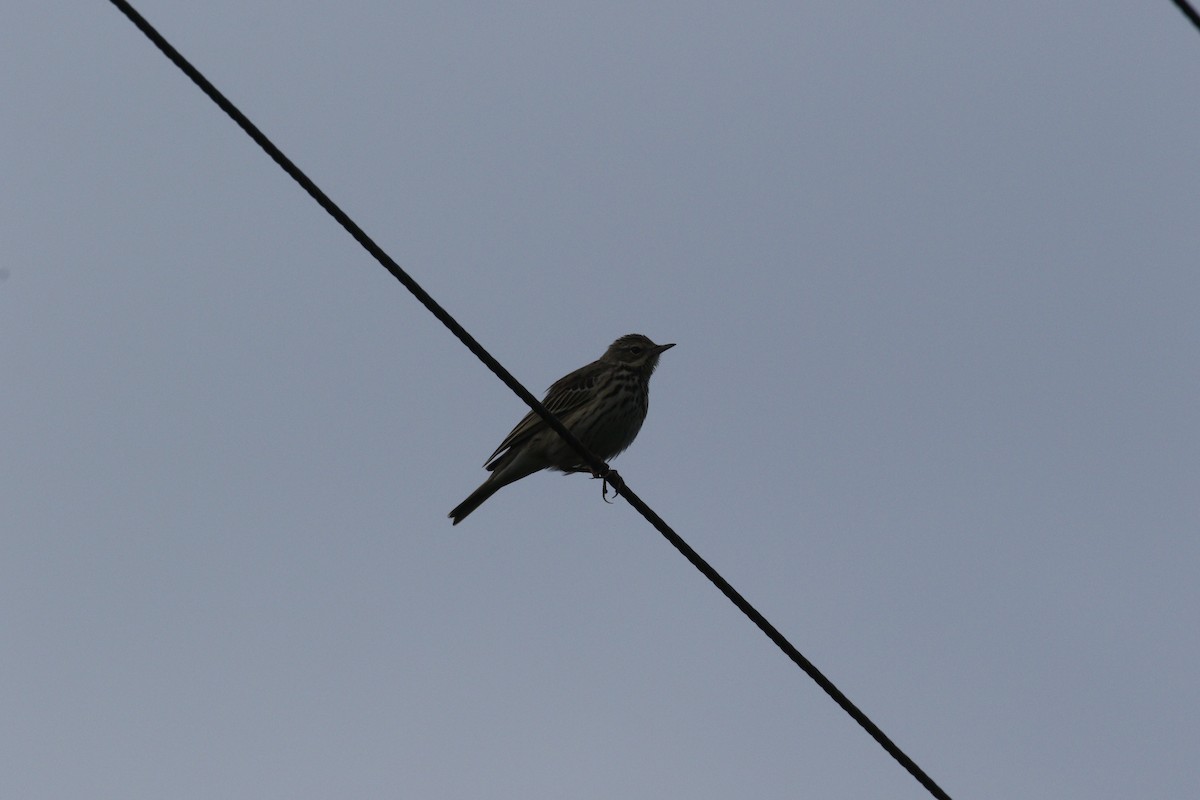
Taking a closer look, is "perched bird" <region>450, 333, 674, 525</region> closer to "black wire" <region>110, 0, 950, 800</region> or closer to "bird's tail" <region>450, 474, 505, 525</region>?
"bird's tail" <region>450, 474, 505, 525</region>

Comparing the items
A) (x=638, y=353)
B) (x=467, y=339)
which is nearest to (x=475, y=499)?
(x=638, y=353)

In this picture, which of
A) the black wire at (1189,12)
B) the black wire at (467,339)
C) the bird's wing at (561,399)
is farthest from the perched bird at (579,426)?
the black wire at (1189,12)

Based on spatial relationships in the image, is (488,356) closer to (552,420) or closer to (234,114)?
(552,420)

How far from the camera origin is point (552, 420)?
773 cm

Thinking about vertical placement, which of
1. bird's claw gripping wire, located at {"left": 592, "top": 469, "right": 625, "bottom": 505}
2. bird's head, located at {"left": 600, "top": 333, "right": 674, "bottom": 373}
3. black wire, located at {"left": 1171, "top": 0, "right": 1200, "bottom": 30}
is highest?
bird's head, located at {"left": 600, "top": 333, "right": 674, "bottom": 373}

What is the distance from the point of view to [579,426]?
42.1 feet

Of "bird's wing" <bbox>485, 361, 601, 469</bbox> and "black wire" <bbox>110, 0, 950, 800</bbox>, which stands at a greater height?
"bird's wing" <bbox>485, 361, 601, 469</bbox>

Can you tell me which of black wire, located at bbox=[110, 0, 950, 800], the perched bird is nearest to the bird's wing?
the perched bird

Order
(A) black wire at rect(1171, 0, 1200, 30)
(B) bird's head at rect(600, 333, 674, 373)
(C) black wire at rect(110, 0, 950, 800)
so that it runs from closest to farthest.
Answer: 1. (A) black wire at rect(1171, 0, 1200, 30)
2. (C) black wire at rect(110, 0, 950, 800)
3. (B) bird's head at rect(600, 333, 674, 373)

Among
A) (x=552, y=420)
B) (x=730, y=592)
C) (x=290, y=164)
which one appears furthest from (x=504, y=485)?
(x=290, y=164)

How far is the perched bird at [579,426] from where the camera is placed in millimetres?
12664

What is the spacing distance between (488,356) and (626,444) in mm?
6164

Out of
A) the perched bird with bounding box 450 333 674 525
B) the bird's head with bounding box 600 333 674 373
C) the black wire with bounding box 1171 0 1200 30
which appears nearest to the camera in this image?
the black wire with bounding box 1171 0 1200 30

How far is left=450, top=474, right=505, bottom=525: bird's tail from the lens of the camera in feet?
41.9
